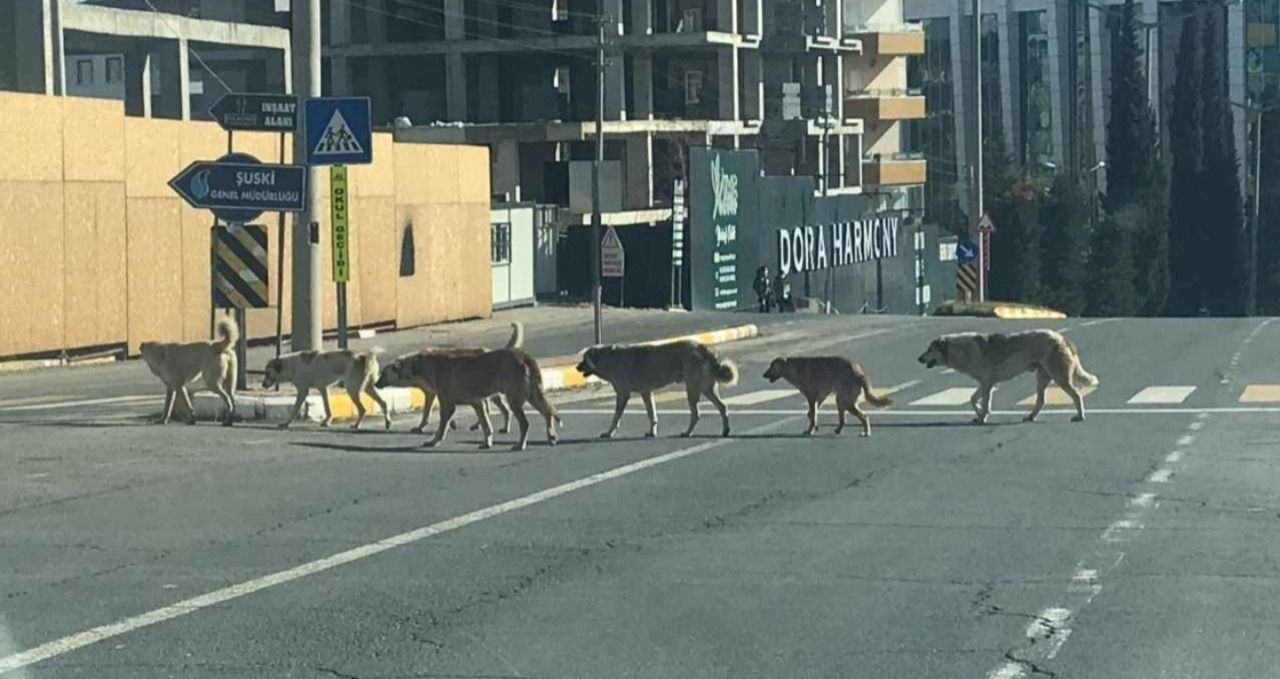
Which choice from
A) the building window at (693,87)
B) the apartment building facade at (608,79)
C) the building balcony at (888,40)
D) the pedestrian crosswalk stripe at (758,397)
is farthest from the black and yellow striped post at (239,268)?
the building balcony at (888,40)

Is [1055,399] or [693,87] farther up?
[693,87]

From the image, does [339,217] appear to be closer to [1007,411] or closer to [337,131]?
[337,131]

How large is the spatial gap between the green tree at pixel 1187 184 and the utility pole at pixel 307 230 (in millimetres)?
60839

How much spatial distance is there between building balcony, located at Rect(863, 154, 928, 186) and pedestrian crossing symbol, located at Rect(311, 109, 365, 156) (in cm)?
6571

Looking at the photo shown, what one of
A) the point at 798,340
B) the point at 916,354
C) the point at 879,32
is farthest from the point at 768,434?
the point at 879,32

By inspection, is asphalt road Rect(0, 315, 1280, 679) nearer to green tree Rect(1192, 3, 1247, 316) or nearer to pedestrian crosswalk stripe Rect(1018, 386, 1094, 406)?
pedestrian crosswalk stripe Rect(1018, 386, 1094, 406)

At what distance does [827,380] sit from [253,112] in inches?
260

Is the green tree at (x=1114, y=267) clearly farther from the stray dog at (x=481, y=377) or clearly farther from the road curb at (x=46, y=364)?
the stray dog at (x=481, y=377)

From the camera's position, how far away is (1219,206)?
7794 cm

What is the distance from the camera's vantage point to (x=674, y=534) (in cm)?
1240

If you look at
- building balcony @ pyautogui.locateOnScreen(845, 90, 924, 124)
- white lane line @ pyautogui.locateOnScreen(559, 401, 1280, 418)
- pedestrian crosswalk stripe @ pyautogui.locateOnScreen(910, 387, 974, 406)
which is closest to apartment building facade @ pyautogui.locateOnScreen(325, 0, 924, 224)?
building balcony @ pyautogui.locateOnScreen(845, 90, 924, 124)

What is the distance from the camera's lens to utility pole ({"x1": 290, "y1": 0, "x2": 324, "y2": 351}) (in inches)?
872

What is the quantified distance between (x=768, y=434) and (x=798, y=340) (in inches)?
725

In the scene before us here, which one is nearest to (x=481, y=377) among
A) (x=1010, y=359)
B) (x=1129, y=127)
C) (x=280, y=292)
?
(x=280, y=292)
